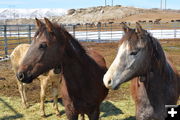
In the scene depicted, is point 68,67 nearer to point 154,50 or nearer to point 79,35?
point 154,50

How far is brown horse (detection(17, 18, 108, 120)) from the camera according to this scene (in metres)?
3.21

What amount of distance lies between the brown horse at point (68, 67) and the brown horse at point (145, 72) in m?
0.83

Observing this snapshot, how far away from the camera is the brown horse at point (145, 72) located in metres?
2.78

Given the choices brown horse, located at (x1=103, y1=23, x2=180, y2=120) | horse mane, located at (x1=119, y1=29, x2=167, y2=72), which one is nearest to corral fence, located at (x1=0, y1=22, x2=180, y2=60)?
→ brown horse, located at (x1=103, y1=23, x2=180, y2=120)

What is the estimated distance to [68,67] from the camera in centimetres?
359

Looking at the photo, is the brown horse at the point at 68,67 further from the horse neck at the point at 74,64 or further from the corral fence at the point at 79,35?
the corral fence at the point at 79,35

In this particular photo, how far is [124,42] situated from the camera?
2807 mm

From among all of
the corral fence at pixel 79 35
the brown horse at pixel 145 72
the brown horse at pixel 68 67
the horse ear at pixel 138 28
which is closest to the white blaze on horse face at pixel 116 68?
the brown horse at pixel 145 72

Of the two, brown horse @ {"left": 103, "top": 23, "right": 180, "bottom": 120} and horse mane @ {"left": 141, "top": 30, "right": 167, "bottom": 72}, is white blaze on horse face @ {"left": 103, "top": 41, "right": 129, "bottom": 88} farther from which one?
horse mane @ {"left": 141, "top": 30, "right": 167, "bottom": 72}

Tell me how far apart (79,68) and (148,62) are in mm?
1148

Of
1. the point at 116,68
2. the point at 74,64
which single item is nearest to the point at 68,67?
the point at 74,64

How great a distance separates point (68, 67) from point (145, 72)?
3.87 ft

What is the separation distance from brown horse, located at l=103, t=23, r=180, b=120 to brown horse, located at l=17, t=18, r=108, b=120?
0.83 meters

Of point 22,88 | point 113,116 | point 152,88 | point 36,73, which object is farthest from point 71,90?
point 22,88
